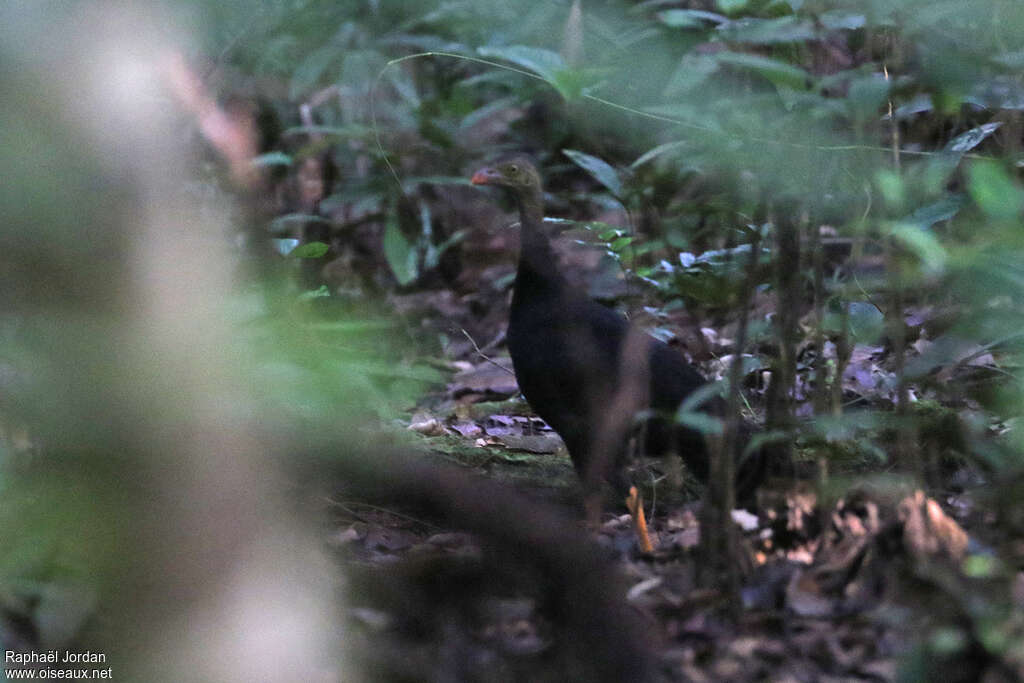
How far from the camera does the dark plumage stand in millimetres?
3695

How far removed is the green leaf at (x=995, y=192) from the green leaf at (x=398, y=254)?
5104mm

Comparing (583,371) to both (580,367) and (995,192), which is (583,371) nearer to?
(580,367)

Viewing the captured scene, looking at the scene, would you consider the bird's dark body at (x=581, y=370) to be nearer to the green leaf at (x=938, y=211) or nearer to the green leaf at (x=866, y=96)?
the green leaf at (x=938, y=211)

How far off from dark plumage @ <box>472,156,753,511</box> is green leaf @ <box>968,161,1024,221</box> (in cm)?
148

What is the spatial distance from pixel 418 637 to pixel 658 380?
180 centimetres

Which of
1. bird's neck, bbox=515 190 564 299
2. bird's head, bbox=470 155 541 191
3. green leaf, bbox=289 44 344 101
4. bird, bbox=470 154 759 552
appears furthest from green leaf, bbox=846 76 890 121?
green leaf, bbox=289 44 344 101

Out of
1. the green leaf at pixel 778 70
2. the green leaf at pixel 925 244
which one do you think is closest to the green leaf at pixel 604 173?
the green leaf at pixel 778 70

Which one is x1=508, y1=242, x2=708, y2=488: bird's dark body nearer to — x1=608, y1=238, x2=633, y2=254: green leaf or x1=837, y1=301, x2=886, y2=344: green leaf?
x1=608, y1=238, x2=633, y2=254: green leaf

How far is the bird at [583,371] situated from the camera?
3.64 meters

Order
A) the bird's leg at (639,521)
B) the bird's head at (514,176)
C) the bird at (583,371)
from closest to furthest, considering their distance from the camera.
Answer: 1. the bird's leg at (639,521)
2. the bird at (583,371)
3. the bird's head at (514,176)

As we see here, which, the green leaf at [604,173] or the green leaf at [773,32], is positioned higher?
the green leaf at [773,32]

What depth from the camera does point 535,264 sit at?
14.6ft

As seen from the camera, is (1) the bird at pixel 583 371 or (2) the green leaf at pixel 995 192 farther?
(1) the bird at pixel 583 371

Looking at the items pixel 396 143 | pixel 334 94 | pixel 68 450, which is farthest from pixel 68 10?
pixel 334 94
